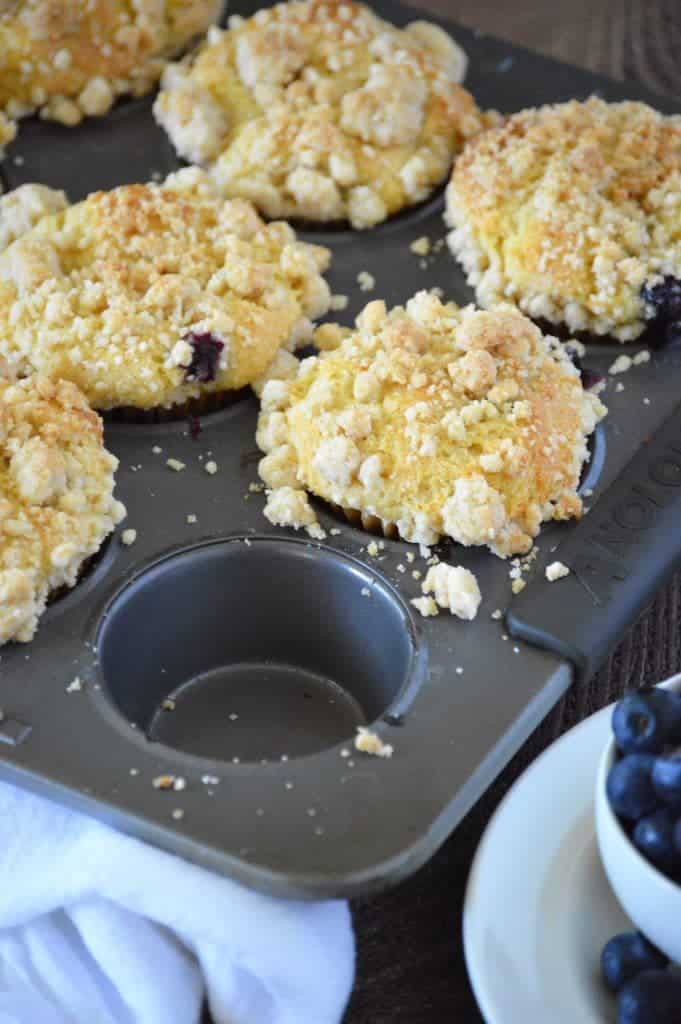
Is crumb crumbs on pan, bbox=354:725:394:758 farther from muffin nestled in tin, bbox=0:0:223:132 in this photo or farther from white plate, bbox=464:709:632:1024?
muffin nestled in tin, bbox=0:0:223:132

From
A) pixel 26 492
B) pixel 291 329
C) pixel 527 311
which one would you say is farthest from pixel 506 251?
pixel 26 492

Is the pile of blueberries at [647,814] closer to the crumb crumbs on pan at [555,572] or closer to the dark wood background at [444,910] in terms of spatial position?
the dark wood background at [444,910]

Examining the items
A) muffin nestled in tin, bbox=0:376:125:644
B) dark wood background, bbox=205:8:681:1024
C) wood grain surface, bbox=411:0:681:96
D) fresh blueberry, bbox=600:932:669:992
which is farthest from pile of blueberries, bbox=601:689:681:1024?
wood grain surface, bbox=411:0:681:96

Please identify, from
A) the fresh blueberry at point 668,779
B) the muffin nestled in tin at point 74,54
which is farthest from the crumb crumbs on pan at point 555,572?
the muffin nestled in tin at point 74,54

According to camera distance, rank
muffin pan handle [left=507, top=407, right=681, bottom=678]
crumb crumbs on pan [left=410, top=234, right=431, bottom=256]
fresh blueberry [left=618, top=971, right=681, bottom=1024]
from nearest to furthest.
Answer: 1. fresh blueberry [left=618, top=971, right=681, bottom=1024]
2. muffin pan handle [left=507, top=407, right=681, bottom=678]
3. crumb crumbs on pan [left=410, top=234, right=431, bottom=256]

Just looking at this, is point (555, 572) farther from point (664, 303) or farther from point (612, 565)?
point (664, 303)

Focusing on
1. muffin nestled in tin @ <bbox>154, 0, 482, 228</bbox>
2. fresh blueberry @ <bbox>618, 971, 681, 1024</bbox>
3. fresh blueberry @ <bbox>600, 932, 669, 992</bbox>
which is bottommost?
fresh blueberry @ <bbox>600, 932, 669, 992</bbox>
